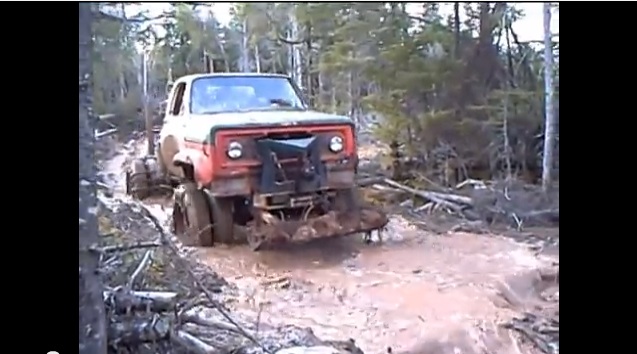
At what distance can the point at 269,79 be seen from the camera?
2266 mm

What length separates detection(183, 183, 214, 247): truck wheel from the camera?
222cm

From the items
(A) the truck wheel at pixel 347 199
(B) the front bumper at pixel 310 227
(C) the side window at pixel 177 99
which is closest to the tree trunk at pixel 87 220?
(C) the side window at pixel 177 99

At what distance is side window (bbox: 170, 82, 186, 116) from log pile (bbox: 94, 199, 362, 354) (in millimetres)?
281

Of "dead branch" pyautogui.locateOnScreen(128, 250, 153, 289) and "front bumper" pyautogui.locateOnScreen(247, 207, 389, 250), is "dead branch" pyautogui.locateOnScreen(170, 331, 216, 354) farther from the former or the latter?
"front bumper" pyautogui.locateOnScreen(247, 207, 389, 250)

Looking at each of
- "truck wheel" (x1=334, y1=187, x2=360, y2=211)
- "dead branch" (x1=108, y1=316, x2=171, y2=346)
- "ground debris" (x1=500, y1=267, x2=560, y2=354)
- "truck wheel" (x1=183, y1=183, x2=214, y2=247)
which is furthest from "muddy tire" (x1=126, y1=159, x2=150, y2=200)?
"ground debris" (x1=500, y1=267, x2=560, y2=354)

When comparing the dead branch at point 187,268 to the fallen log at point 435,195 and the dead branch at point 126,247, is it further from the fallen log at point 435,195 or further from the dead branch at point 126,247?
the fallen log at point 435,195

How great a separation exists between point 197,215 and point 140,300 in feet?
0.93

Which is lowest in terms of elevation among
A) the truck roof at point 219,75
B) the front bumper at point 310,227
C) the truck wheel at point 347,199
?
the front bumper at point 310,227

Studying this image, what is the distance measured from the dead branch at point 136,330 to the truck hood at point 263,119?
553mm

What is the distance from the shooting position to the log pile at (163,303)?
87.7 inches
